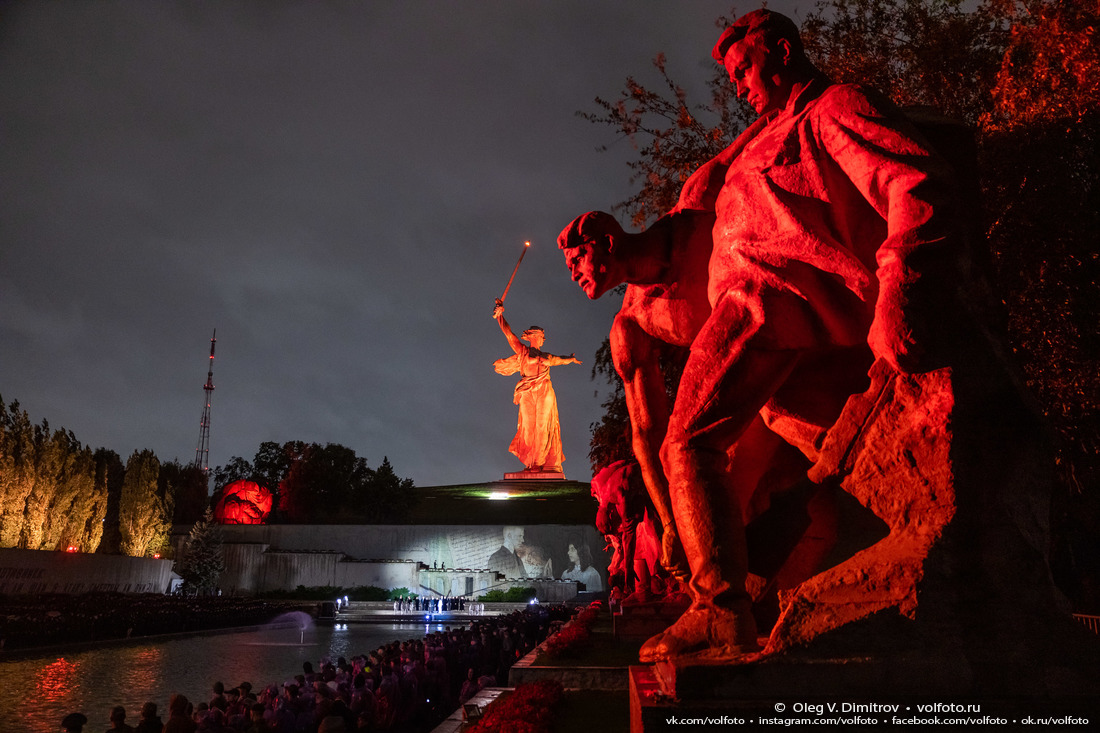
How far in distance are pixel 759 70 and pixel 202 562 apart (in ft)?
114

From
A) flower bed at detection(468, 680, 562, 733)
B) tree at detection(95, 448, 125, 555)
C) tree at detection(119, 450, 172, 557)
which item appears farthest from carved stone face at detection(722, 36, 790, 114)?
tree at detection(119, 450, 172, 557)

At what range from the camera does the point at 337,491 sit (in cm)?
4234

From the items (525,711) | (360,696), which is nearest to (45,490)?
(360,696)

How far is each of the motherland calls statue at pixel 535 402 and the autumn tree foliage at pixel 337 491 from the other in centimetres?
736

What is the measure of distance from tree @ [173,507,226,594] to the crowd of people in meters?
23.7

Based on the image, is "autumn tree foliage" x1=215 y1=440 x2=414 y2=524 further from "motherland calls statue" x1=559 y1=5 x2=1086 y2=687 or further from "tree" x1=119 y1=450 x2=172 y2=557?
"motherland calls statue" x1=559 y1=5 x2=1086 y2=687

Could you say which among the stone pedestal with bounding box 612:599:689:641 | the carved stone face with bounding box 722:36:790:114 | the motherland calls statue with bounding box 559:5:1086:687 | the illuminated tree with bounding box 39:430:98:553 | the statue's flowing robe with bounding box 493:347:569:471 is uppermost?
the statue's flowing robe with bounding box 493:347:569:471

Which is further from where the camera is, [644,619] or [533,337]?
[533,337]

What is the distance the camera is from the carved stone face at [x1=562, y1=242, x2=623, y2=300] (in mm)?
3021

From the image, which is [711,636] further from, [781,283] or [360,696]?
[360,696]

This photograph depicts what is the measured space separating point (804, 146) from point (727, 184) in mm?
370

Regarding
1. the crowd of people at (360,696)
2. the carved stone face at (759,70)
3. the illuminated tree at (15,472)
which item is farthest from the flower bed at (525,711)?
the illuminated tree at (15,472)

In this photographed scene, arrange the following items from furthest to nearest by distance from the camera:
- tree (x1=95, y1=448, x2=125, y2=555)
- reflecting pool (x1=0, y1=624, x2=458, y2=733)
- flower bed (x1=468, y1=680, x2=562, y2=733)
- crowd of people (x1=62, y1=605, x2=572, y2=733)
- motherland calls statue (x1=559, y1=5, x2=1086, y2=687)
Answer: tree (x1=95, y1=448, x2=125, y2=555), reflecting pool (x1=0, y1=624, x2=458, y2=733), crowd of people (x1=62, y1=605, x2=572, y2=733), flower bed (x1=468, y1=680, x2=562, y2=733), motherland calls statue (x1=559, y1=5, x2=1086, y2=687)

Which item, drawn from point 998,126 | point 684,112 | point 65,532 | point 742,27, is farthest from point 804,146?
point 65,532
